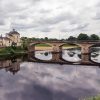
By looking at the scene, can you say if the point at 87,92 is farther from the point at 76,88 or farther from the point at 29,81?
the point at 29,81

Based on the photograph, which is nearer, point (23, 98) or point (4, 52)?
point (23, 98)

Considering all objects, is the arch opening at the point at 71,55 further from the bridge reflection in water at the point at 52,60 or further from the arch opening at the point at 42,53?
the arch opening at the point at 42,53

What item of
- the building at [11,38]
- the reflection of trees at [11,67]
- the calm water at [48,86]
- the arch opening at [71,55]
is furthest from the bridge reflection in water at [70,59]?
the building at [11,38]

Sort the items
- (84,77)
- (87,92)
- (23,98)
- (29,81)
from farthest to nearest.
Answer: (84,77) → (29,81) → (87,92) → (23,98)

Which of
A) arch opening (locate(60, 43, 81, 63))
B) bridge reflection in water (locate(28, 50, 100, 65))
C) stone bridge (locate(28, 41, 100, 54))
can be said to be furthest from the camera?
stone bridge (locate(28, 41, 100, 54))

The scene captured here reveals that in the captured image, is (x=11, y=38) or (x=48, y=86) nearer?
(x=48, y=86)

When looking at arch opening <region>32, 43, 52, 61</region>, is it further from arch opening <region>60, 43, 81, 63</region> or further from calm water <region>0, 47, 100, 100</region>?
calm water <region>0, 47, 100, 100</region>

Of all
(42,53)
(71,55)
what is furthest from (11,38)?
(71,55)

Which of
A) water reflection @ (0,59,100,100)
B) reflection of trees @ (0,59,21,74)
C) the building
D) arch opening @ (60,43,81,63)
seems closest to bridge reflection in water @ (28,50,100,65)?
arch opening @ (60,43,81,63)

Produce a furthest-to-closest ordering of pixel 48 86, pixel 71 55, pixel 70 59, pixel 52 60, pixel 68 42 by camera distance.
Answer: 1. pixel 68 42
2. pixel 71 55
3. pixel 70 59
4. pixel 52 60
5. pixel 48 86

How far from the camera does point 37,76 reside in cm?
5281

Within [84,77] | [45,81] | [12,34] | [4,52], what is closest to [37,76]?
[45,81]

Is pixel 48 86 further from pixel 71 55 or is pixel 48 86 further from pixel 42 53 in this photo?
pixel 42 53

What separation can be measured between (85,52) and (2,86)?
61.2 m
